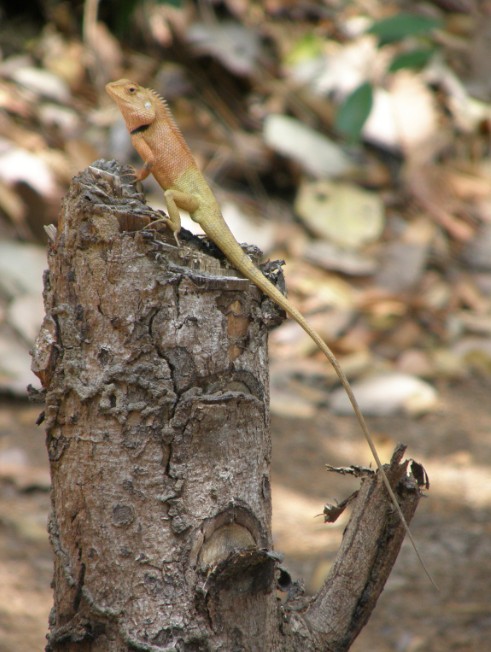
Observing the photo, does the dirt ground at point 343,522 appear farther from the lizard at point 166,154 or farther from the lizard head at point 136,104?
the lizard head at point 136,104

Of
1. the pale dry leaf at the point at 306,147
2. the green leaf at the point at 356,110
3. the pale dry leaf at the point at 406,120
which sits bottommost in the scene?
the green leaf at the point at 356,110

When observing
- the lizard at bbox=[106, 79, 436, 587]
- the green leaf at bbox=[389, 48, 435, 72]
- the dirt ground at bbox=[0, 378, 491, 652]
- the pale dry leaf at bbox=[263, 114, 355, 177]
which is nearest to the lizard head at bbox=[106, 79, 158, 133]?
the lizard at bbox=[106, 79, 436, 587]

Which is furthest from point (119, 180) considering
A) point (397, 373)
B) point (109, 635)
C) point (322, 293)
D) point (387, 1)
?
point (387, 1)

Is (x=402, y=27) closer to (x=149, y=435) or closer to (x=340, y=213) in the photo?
(x=340, y=213)

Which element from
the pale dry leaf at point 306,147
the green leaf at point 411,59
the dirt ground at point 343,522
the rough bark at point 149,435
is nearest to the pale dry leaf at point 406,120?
the pale dry leaf at point 306,147

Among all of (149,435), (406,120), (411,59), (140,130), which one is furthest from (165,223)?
(406,120)

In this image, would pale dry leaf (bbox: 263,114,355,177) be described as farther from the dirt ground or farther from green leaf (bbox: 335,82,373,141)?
the dirt ground
